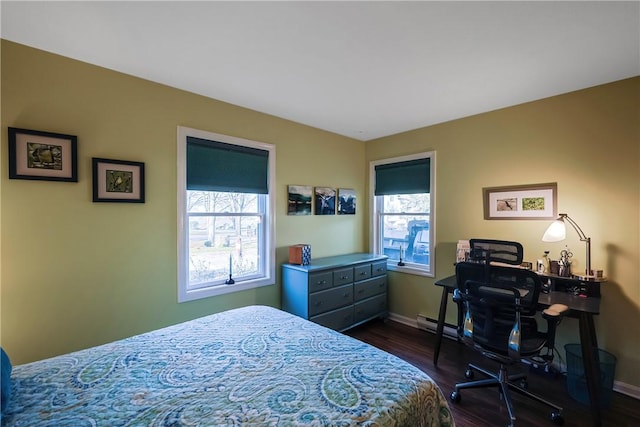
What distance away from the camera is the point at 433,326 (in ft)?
11.2

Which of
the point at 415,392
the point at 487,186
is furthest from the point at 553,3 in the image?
the point at 415,392

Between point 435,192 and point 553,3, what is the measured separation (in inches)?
85.6

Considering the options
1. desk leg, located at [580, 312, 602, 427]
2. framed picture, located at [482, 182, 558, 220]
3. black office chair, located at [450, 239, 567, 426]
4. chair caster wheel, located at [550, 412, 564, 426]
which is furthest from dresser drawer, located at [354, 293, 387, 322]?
desk leg, located at [580, 312, 602, 427]

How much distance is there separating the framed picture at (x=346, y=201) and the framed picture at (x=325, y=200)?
0.12 m

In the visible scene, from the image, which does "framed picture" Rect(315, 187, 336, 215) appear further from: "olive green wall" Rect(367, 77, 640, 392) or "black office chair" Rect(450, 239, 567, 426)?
"black office chair" Rect(450, 239, 567, 426)

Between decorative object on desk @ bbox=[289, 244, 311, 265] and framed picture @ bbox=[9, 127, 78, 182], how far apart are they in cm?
202

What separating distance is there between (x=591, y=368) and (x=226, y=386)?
2433 millimetres

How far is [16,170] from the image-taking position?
6.00 feet

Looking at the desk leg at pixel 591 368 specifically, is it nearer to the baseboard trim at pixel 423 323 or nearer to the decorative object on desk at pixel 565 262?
the decorative object on desk at pixel 565 262

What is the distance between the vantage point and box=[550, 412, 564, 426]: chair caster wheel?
6.38ft

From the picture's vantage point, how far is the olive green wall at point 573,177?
228 centimetres

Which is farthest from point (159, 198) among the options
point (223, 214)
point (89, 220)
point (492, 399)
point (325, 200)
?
point (492, 399)

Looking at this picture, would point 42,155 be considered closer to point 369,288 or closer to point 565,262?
point 369,288

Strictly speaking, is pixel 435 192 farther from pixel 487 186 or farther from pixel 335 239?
pixel 335 239
